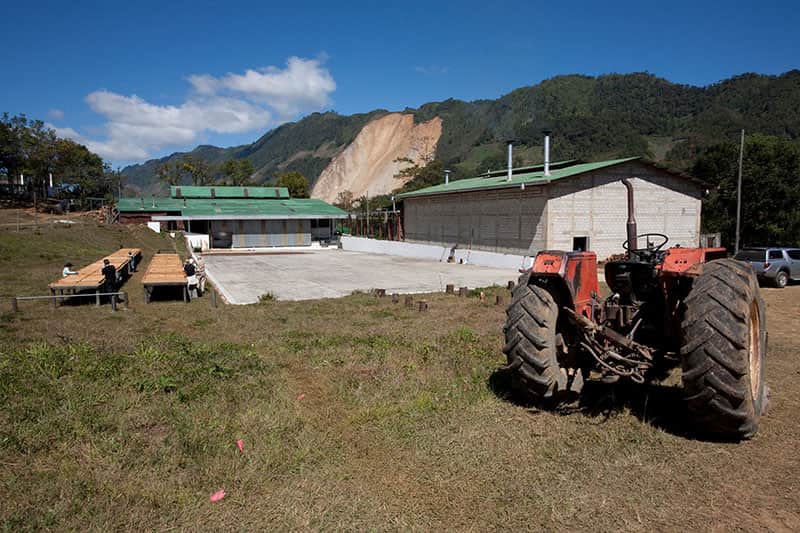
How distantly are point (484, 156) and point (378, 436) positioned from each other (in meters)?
105

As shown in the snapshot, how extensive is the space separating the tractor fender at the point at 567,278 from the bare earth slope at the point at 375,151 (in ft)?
357

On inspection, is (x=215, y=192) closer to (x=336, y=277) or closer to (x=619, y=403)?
(x=336, y=277)

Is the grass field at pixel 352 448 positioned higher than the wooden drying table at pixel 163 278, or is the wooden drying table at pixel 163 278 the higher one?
the wooden drying table at pixel 163 278

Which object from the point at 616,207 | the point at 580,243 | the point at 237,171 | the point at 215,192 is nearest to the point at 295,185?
the point at 237,171

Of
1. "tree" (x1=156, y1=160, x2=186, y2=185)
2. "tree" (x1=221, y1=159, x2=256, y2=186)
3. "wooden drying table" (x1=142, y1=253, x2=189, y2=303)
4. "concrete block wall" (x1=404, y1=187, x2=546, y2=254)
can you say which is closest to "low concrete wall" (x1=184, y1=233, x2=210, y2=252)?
"concrete block wall" (x1=404, y1=187, x2=546, y2=254)

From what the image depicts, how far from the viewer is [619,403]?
18.3 feet

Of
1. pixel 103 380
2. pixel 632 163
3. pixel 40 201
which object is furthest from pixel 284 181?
pixel 103 380

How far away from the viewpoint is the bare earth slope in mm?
115000

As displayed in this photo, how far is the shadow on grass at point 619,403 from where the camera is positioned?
5035 millimetres

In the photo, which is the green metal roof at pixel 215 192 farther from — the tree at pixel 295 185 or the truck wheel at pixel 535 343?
the truck wheel at pixel 535 343

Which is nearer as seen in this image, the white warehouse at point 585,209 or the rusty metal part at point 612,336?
the rusty metal part at point 612,336

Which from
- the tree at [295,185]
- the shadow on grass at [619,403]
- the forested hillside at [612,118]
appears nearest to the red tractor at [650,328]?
the shadow on grass at [619,403]

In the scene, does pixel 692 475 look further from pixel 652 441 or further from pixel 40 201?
pixel 40 201

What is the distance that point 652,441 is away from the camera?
15.0 feet
